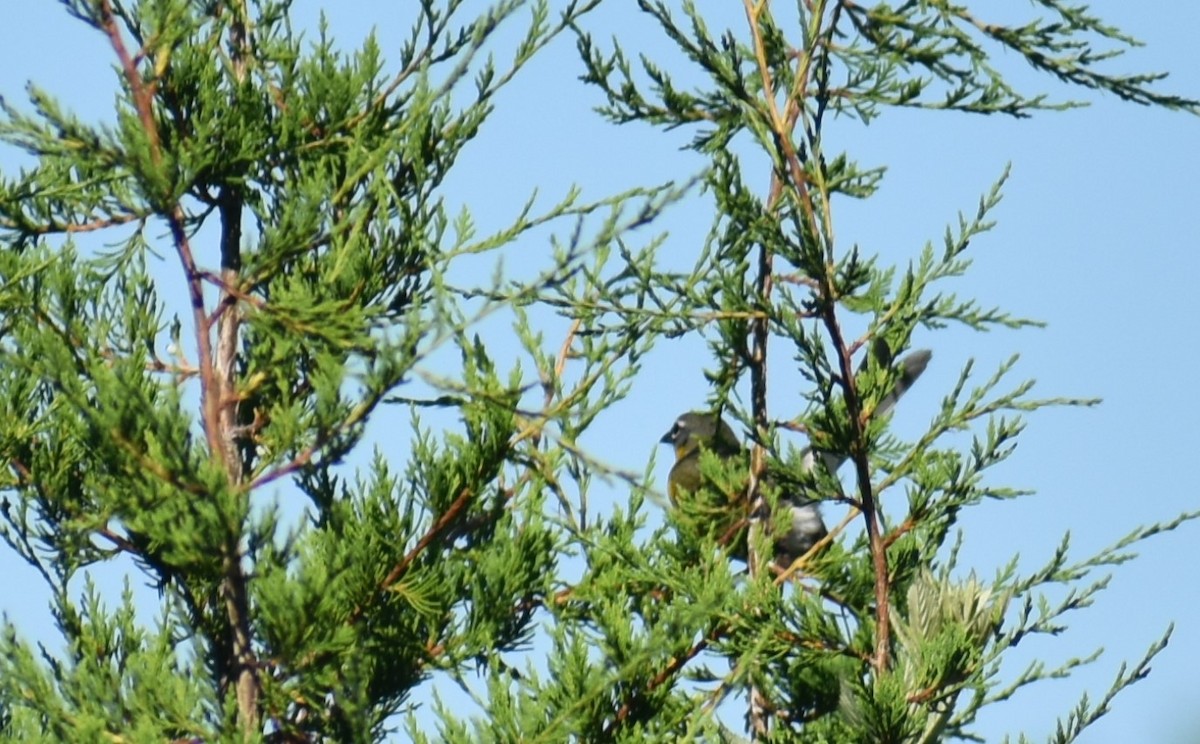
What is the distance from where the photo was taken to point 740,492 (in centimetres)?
707

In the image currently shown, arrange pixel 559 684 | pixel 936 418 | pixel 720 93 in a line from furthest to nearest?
pixel 720 93
pixel 936 418
pixel 559 684

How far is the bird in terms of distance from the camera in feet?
20.4

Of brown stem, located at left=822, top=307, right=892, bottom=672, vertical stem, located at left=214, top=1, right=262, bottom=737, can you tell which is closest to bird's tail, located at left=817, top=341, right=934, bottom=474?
brown stem, located at left=822, top=307, right=892, bottom=672

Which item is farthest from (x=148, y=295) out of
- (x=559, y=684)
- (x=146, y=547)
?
(x=559, y=684)

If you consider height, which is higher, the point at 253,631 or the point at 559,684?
the point at 253,631

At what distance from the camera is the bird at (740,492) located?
623 cm

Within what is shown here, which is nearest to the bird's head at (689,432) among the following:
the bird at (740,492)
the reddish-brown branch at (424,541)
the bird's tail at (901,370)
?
the bird at (740,492)

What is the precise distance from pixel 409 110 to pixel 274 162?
491 millimetres

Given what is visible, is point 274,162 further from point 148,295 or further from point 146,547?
point 146,547

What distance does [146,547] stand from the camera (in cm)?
572

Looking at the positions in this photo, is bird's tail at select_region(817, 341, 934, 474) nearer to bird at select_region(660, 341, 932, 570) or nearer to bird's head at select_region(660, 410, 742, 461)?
bird at select_region(660, 341, 932, 570)

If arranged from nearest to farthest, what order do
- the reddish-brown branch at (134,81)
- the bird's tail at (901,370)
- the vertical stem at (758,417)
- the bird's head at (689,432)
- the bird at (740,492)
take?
the reddish-brown branch at (134,81) < the bird's tail at (901,370) < the bird at (740,492) < the vertical stem at (758,417) < the bird's head at (689,432)

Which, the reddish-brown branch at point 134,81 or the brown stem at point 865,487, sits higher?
the reddish-brown branch at point 134,81

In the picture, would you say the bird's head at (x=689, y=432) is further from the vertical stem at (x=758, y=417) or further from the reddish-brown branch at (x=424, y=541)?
the reddish-brown branch at (x=424, y=541)
